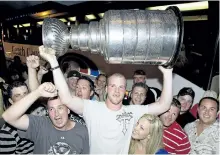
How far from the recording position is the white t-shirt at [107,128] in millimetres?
1713

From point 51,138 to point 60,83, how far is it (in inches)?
16.1

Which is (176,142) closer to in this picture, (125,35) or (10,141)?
(125,35)

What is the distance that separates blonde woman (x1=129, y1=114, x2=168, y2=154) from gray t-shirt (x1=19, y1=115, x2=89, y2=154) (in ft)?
1.37

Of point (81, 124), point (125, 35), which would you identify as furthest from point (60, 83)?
point (125, 35)

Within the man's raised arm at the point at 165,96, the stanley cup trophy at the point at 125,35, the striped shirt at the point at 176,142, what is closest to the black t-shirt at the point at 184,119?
the striped shirt at the point at 176,142

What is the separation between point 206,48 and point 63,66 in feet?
8.21

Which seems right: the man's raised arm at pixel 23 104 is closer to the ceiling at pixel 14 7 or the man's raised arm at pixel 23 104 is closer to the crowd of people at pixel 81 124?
the crowd of people at pixel 81 124

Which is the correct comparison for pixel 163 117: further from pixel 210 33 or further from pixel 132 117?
pixel 210 33

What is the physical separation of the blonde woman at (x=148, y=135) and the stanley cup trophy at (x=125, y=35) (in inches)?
19.4

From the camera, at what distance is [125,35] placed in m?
1.47

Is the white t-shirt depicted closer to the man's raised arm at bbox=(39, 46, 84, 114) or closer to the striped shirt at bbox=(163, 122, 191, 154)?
the man's raised arm at bbox=(39, 46, 84, 114)

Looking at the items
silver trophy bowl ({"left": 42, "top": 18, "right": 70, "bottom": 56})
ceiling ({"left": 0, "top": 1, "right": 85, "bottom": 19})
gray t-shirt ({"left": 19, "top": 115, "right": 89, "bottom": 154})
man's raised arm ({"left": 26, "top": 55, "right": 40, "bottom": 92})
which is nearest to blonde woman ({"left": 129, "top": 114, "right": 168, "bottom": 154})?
gray t-shirt ({"left": 19, "top": 115, "right": 89, "bottom": 154})

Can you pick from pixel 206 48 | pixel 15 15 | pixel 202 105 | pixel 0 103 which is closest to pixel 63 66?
pixel 0 103

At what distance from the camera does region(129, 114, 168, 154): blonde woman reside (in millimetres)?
1716
